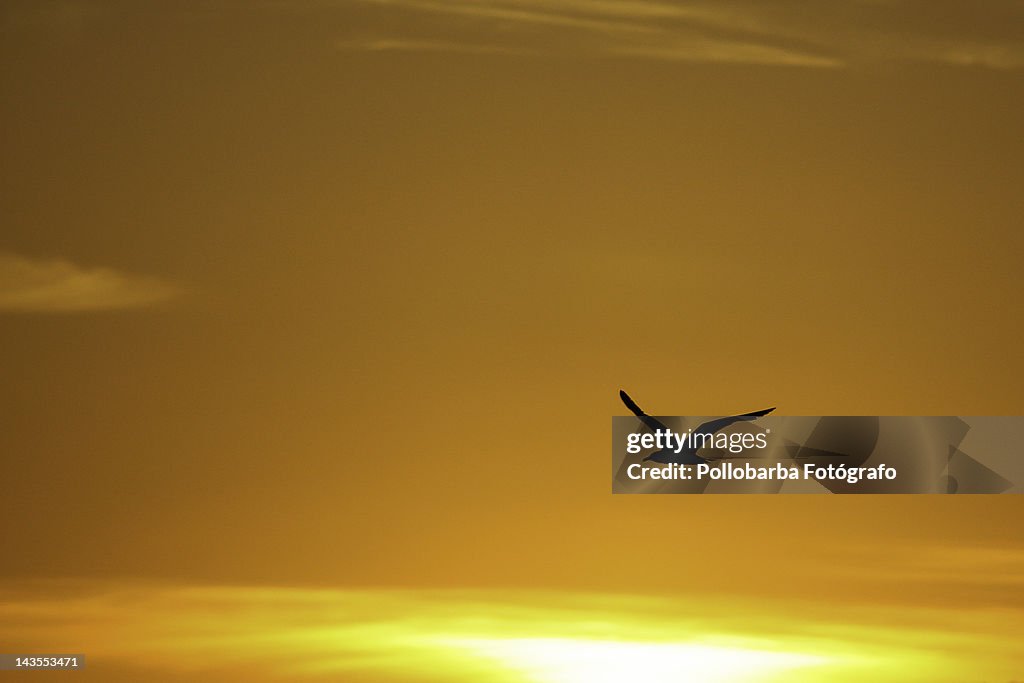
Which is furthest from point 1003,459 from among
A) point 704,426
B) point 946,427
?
point 704,426

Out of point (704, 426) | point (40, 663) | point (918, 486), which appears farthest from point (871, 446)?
point (40, 663)

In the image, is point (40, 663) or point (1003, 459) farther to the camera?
point (1003, 459)

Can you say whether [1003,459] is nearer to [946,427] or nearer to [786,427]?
[946,427]

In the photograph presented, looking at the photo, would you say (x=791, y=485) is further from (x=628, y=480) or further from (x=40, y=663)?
(x=40, y=663)

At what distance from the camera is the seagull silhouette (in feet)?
128

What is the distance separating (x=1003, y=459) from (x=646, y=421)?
10228mm

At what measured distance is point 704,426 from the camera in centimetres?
3912

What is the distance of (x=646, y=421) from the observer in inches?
1556

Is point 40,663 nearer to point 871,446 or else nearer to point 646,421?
point 646,421

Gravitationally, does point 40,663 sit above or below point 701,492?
below

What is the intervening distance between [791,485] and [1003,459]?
6062mm

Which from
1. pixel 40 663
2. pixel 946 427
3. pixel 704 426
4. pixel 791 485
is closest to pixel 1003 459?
pixel 946 427

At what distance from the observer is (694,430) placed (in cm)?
3912

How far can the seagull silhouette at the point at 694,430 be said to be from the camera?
3906 centimetres
